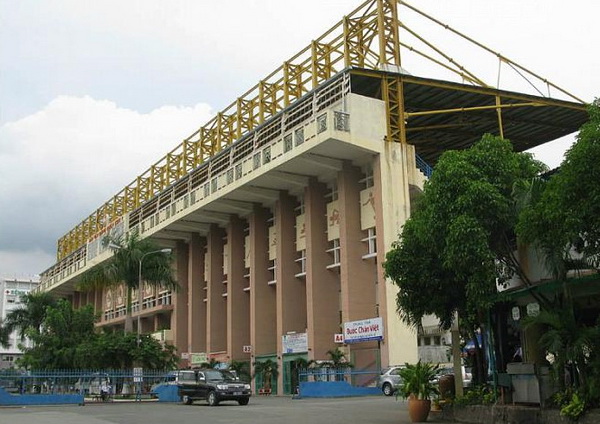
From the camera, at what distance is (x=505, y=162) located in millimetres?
17531

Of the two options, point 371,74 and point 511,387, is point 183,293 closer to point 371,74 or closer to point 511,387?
point 371,74

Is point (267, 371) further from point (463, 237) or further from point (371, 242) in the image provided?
point (463, 237)

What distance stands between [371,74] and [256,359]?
22150 mm

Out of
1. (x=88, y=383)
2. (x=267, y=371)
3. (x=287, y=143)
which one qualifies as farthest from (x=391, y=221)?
(x=88, y=383)

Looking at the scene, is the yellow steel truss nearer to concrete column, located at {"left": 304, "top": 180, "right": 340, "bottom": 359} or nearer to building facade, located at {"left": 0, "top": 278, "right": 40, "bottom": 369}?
concrete column, located at {"left": 304, "top": 180, "right": 340, "bottom": 359}

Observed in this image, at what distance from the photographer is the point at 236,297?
184 feet

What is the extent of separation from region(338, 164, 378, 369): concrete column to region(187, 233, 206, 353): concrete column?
23.3 meters

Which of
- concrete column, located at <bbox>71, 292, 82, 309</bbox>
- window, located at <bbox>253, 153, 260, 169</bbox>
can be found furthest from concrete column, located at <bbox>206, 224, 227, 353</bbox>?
concrete column, located at <bbox>71, 292, 82, 309</bbox>

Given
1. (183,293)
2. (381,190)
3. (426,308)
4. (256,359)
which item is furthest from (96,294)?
(426,308)

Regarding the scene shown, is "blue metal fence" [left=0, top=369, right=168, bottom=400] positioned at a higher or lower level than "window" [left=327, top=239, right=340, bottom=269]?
lower

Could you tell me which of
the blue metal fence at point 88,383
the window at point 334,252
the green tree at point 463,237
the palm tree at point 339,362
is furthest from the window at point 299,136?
the green tree at point 463,237

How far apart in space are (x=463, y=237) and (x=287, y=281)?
110 feet

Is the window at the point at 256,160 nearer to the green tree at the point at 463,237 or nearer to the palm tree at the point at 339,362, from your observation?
the palm tree at the point at 339,362

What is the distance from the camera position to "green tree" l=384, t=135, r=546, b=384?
53.6 feet
